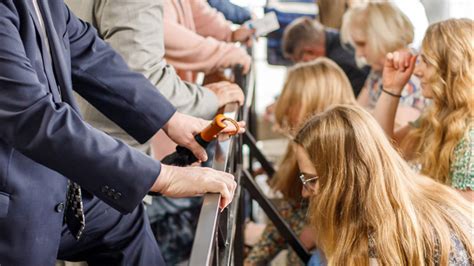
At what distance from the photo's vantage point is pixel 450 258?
2.19 m

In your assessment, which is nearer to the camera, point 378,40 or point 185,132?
point 185,132

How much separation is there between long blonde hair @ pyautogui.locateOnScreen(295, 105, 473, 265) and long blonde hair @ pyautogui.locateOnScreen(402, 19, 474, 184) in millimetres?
485

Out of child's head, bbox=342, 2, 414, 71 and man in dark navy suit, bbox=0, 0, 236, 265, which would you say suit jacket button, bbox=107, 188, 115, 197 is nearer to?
man in dark navy suit, bbox=0, 0, 236, 265

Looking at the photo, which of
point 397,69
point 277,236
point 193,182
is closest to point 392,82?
point 397,69

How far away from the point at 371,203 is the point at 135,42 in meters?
0.77

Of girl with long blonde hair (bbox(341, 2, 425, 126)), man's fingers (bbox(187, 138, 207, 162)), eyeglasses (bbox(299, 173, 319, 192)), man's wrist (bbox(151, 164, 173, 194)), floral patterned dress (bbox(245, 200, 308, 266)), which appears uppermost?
man's wrist (bbox(151, 164, 173, 194))

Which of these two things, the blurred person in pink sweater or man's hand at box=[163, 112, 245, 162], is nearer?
man's hand at box=[163, 112, 245, 162]

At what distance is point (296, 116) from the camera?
11.8ft

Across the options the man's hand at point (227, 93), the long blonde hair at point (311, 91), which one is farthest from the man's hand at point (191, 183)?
the long blonde hair at point (311, 91)

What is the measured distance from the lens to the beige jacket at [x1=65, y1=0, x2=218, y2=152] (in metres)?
2.42

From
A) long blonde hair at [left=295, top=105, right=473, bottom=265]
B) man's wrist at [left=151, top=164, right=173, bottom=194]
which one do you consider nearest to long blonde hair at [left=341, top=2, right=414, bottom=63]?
long blonde hair at [left=295, top=105, right=473, bottom=265]

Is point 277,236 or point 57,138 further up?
point 57,138

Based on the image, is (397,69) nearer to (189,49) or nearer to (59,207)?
(189,49)

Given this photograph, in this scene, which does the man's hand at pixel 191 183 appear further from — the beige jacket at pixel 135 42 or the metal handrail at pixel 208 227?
the beige jacket at pixel 135 42
